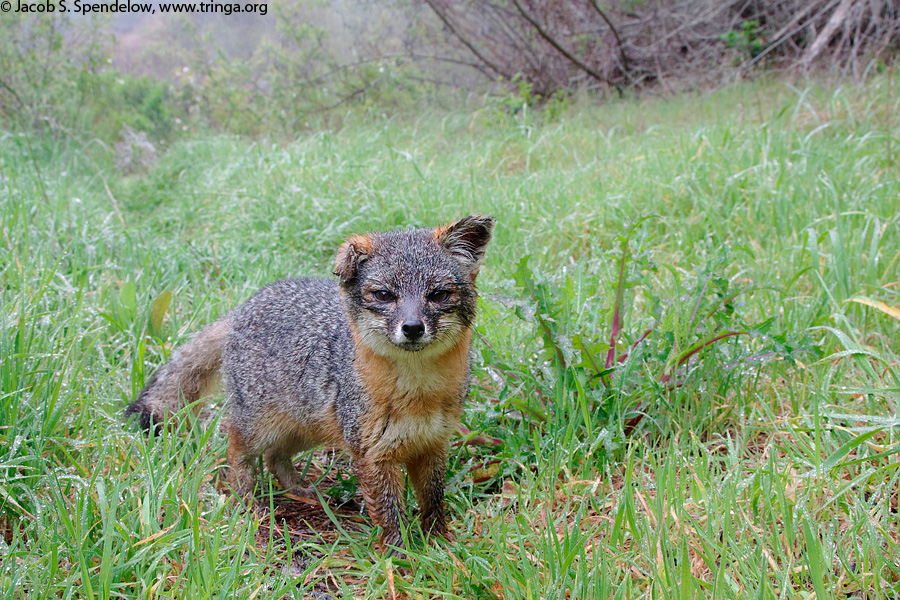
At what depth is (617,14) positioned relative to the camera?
10953 millimetres

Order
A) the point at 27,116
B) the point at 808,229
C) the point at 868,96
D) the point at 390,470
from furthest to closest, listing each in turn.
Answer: the point at 27,116, the point at 868,96, the point at 808,229, the point at 390,470

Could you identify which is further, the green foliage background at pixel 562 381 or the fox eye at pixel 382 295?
the fox eye at pixel 382 295

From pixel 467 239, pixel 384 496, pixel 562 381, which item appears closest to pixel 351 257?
pixel 467 239

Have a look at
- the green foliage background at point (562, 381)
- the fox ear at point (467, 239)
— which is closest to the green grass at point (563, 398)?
the green foliage background at point (562, 381)

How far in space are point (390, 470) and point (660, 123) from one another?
252 inches

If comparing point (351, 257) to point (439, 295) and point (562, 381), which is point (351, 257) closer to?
point (439, 295)

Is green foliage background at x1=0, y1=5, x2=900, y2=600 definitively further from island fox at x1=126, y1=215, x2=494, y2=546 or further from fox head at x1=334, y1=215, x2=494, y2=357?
fox head at x1=334, y1=215, x2=494, y2=357

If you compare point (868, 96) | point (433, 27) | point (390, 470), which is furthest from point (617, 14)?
point (390, 470)

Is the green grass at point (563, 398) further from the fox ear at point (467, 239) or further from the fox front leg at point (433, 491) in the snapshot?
the fox ear at point (467, 239)

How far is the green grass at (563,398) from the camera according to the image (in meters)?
2.47

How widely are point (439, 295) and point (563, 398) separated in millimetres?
842

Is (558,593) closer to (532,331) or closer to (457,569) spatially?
(457,569)

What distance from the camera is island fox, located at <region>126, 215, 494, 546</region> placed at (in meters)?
2.90

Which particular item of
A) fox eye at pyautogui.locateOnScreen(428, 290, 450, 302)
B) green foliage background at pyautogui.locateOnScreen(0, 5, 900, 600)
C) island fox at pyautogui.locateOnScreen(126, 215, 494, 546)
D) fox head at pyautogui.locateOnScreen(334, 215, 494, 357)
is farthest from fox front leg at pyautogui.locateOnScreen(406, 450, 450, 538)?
fox eye at pyautogui.locateOnScreen(428, 290, 450, 302)
